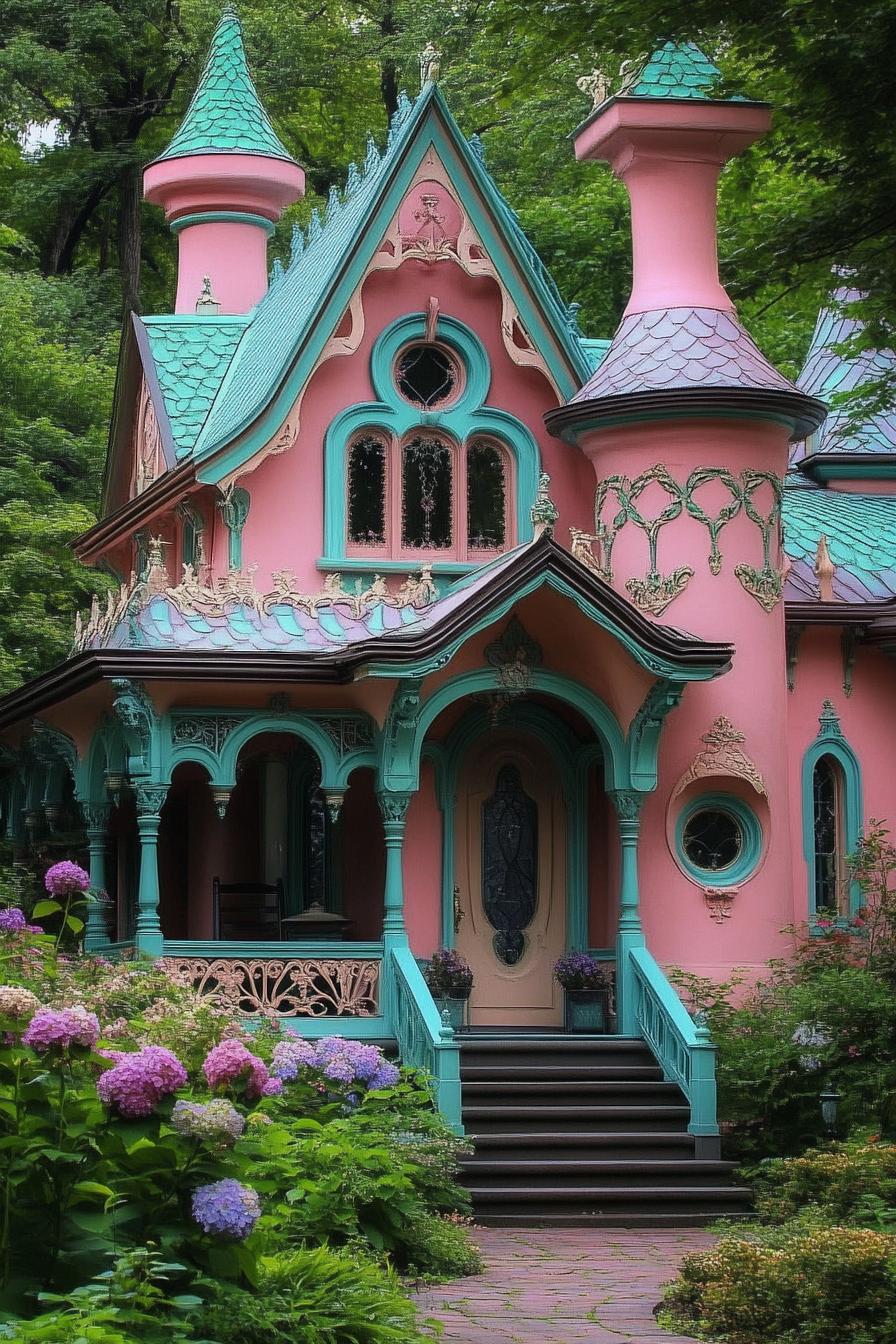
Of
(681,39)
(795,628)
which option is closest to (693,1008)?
(795,628)

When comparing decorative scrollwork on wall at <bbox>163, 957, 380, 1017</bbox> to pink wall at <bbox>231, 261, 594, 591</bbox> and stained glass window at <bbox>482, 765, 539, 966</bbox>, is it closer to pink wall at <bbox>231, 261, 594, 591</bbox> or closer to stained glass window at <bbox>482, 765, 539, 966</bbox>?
stained glass window at <bbox>482, 765, 539, 966</bbox>

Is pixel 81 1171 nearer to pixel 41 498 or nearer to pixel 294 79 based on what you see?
pixel 41 498

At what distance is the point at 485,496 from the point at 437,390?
3.43 feet

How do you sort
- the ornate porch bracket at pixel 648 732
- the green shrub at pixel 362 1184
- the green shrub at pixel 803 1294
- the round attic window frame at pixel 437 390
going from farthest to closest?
1. the round attic window frame at pixel 437 390
2. the ornate porch bracket at pixel 648 732
3. the green shrub at pixel 362 1184
4. the green shrub at pixel 803 1294

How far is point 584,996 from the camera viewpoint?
18531mm

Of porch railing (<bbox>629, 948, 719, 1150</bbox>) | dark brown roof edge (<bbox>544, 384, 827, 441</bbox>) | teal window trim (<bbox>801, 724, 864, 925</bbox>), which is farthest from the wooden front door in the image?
dark brown roof edge (<bbox>544, 384, 827, 441</bbox>)

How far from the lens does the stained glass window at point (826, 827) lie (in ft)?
67.9

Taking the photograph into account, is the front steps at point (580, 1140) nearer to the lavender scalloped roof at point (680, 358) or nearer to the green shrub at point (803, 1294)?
the green shrub at point (803, 1294)

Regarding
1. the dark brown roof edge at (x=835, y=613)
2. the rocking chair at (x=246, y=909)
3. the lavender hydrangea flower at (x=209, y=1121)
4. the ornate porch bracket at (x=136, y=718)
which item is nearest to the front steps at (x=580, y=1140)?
the rocking chair at (x=246, y=909)

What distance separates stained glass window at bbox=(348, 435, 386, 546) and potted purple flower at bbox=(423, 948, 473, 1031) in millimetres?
3971

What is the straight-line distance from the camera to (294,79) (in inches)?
1470

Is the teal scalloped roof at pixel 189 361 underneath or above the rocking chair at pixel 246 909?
above

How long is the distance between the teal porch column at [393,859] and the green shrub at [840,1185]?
4.05 meters

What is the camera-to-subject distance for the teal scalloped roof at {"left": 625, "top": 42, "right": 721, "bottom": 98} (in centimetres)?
2006
